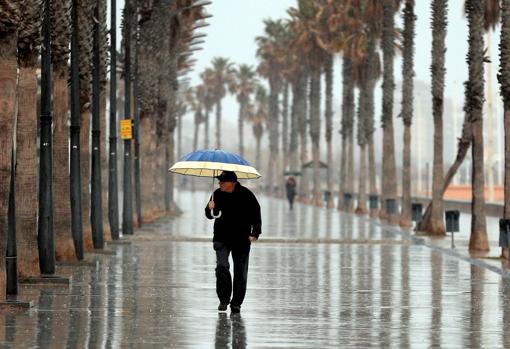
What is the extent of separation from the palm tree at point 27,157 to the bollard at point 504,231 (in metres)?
10.8

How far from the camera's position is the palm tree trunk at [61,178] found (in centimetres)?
3069

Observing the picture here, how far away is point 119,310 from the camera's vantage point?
20547 millimetres

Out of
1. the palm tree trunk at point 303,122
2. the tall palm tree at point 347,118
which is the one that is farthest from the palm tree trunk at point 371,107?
the palm tree trunk at point 303,122

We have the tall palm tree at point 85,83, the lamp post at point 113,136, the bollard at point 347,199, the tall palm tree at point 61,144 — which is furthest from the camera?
the bollard at point 347,199

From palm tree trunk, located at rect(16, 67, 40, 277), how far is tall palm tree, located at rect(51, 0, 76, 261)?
15.1 ft

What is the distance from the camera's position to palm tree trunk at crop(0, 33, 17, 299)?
818 inches

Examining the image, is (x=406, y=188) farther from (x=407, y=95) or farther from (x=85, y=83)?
(x=85, y=83)

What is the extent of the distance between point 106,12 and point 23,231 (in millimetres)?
15280

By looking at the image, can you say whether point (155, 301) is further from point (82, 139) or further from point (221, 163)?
point (82, 139)

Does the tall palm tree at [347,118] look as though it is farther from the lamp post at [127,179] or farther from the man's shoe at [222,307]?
the man's shoe at [222,307]

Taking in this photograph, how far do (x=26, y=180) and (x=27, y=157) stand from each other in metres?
0.40

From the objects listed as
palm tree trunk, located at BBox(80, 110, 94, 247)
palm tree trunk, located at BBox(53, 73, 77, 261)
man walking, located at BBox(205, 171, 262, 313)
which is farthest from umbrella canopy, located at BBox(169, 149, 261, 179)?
palm tree trunk, located at BBox(80, 110, 94, 247)

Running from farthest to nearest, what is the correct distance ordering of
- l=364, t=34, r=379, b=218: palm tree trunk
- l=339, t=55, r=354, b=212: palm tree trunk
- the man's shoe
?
l=339, t=55, r=354, b=212: palm tree trunk, l=364, t=34, r=379, b=218: palm tree trunk, the man's shoe

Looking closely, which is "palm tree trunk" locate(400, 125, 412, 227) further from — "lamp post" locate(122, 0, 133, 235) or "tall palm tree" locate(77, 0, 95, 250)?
"tall palm tree" locate(77, 0, 95, 250)
